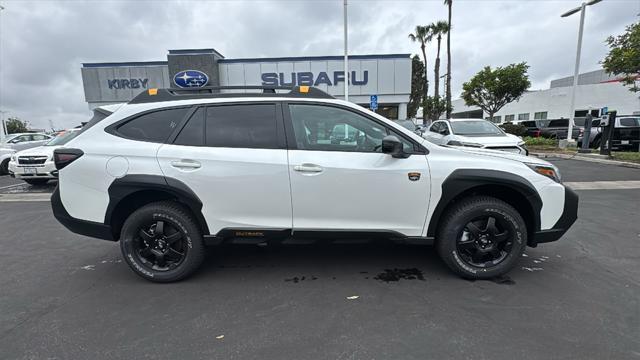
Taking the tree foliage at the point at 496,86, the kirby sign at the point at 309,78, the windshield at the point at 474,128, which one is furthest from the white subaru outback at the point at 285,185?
the tree foliage at the point at 496,86

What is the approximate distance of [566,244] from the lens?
13.1 ft

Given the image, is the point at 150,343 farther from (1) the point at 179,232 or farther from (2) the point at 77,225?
(2) the point at 77,225

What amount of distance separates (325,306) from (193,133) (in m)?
1.97

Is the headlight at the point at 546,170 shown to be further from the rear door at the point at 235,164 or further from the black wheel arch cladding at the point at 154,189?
the black wheel arch cladding at the point at 154,189

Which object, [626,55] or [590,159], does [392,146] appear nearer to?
[626,55]

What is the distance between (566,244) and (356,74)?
1927cm

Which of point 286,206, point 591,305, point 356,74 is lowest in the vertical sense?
point 591,305

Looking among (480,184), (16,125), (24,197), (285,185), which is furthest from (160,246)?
(16,125)

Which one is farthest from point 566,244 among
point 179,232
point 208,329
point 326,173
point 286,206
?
point 179,232

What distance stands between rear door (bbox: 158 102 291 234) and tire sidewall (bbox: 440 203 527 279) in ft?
4.98

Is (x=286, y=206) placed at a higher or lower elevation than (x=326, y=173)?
lower

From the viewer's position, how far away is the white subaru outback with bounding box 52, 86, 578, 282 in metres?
2.90

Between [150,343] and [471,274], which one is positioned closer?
[150,343]

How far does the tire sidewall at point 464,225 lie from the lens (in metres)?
2.97
